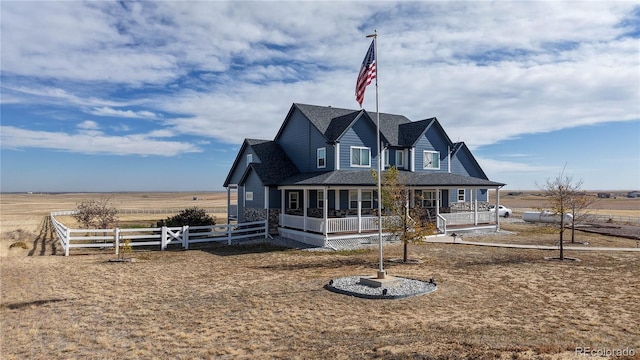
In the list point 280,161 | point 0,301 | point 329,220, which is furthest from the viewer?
point 280,161

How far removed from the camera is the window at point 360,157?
28.6 meters

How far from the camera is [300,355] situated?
8477 millimetres

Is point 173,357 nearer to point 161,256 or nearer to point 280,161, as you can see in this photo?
point 161,256

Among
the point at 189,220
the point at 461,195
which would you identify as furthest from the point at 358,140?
the point at 461,195

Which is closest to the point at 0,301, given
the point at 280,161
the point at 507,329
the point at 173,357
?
the point at 173,357

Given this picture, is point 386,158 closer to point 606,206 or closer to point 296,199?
point 296,199

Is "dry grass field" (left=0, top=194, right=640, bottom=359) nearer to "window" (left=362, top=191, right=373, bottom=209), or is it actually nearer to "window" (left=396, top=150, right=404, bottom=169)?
"window" (left=362, top=191, right=373, bottom=209)

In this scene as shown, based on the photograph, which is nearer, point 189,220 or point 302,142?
point 189,220

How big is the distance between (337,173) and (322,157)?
2322 millimetres

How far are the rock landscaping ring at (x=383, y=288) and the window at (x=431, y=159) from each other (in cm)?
1889

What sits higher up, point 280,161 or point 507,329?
point 280,161

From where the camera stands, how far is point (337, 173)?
1062 inches

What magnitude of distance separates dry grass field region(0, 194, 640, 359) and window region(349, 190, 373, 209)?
920cm

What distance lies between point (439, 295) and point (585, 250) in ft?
48.7
